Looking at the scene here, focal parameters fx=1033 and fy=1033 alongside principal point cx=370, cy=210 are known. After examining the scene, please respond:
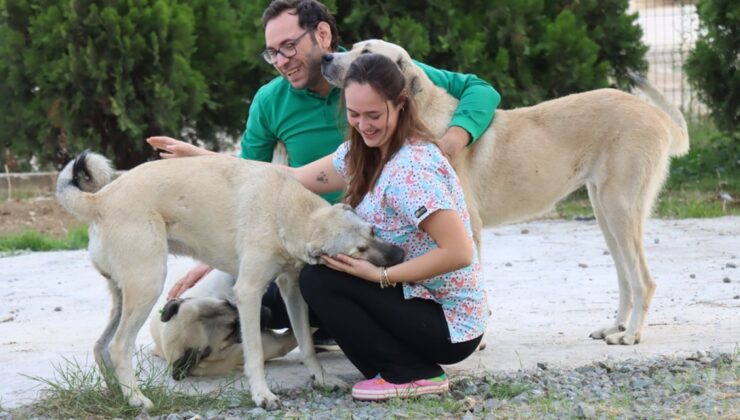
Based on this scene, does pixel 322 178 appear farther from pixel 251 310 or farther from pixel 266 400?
pixel 266 400

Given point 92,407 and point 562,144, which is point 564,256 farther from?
point 92,407

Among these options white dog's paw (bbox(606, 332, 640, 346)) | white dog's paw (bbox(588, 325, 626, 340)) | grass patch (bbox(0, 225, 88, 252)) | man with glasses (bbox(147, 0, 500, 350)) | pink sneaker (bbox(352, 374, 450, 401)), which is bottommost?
grass patch (bbox(0, 225, 88, 252))

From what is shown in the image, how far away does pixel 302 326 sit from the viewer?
4.47 m

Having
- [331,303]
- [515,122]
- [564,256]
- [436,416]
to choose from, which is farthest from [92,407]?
[564,256]

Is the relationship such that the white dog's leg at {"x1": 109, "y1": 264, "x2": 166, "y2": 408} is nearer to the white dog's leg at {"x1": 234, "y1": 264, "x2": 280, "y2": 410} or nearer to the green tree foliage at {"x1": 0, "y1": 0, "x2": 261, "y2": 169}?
the white dog's leg at {"x1": 234, "y1": 264, "x2": 280, "y2": 410}

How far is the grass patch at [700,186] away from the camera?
28.8ft

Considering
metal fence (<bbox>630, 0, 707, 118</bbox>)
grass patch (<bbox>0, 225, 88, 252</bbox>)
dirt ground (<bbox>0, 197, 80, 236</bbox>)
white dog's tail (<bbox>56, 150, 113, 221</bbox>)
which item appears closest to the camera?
white dog's tail (<bbox>56, 150, 113, 221</bbox>)

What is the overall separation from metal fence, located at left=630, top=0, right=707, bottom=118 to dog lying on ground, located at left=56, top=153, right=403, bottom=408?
7.35 m

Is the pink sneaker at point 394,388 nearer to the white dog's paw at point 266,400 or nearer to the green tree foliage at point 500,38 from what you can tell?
the white dog's paw at point 266,400

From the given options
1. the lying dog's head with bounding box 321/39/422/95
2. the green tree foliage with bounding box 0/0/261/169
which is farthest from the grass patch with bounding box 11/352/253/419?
the green tree foliage with bounding box 0/0/261/169

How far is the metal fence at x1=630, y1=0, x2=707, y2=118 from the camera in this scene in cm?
1184

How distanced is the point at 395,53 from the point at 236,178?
3.90 feet

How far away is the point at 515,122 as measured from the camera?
543 centimetres

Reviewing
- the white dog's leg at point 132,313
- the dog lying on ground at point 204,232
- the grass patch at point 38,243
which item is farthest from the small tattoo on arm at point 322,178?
the grass patch at point 38,243
